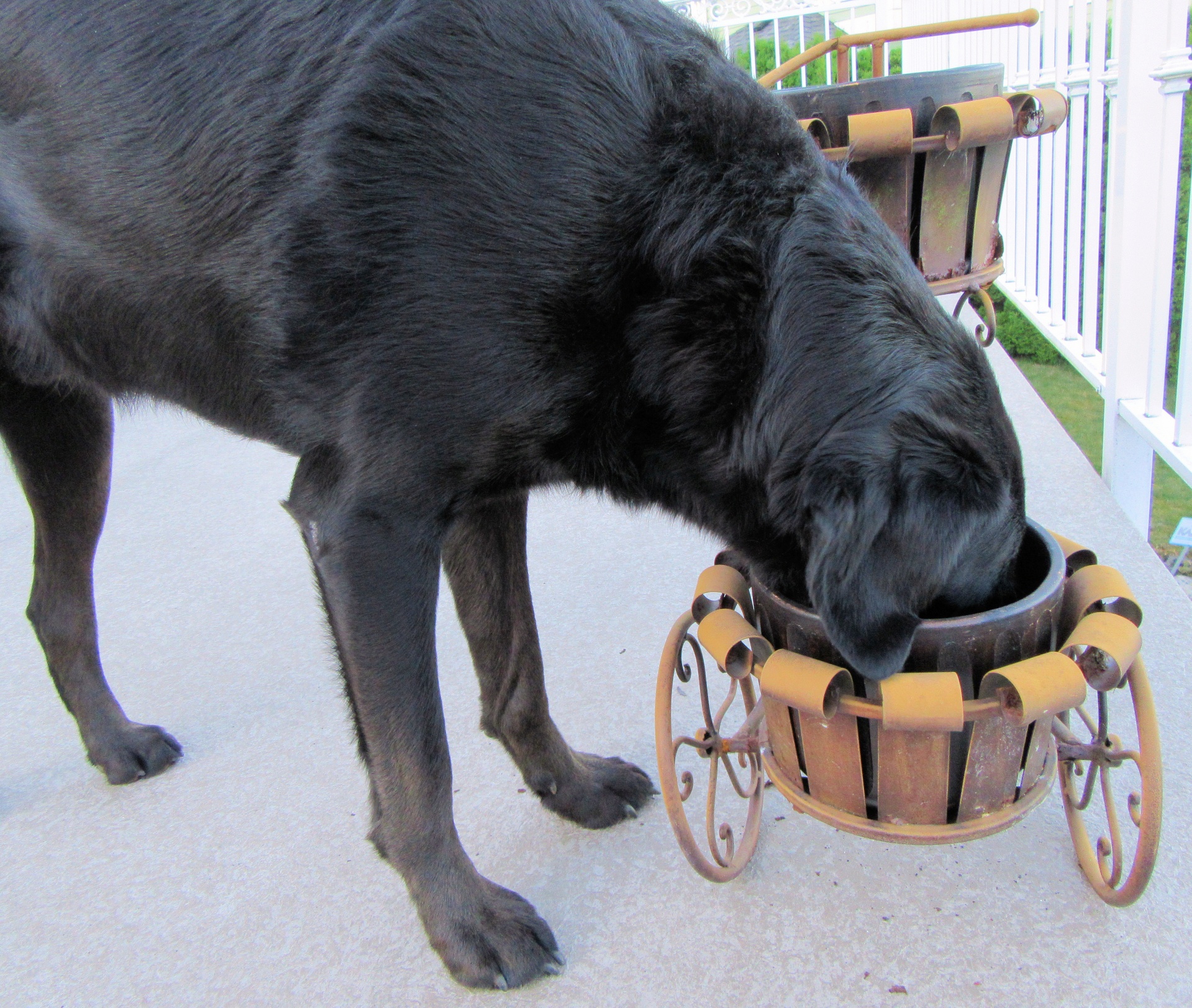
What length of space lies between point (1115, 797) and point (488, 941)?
963 millimetres

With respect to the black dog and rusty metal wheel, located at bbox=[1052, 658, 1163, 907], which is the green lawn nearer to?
rusty metal wheel, located at bbox=[1052, 658, 1163, 907]

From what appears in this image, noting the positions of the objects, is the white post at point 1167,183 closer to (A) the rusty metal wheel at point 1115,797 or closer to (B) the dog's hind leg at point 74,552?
(A) the rusty metal wheel at point 1115,797

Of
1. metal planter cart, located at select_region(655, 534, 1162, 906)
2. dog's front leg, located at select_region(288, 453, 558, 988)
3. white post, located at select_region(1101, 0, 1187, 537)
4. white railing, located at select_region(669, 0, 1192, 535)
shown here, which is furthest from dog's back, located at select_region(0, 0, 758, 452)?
white post, located at select_region(1101, 0, 1187, 537)

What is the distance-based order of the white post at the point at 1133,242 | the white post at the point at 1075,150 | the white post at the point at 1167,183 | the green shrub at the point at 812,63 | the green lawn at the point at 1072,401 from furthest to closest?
the green shrub at the point at 812,63, the green lawn at the point at 1072,401, the white post at the point at 1075,150, the white post at the point at 1133,242, the white post at the point at 1167,183

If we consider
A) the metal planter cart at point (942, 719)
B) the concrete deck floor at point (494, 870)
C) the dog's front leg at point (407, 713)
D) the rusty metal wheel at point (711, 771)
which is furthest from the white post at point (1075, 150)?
the dog's front leg at point (407, 713)

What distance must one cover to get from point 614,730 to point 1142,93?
1.88 meters

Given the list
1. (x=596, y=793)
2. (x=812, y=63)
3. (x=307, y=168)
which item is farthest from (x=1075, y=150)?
(x=812, y=63)

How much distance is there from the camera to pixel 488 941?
126 cm

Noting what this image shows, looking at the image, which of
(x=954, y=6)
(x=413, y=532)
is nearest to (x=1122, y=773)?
(x=413, y=532)

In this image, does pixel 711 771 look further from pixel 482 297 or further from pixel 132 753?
pixel 132 753

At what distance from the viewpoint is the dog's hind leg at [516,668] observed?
1.47 meters

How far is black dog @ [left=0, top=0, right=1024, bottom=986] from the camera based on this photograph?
1.08 metres

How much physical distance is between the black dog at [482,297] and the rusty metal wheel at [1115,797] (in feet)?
0.75

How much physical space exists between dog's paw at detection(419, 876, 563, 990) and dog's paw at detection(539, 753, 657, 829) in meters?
0.23
